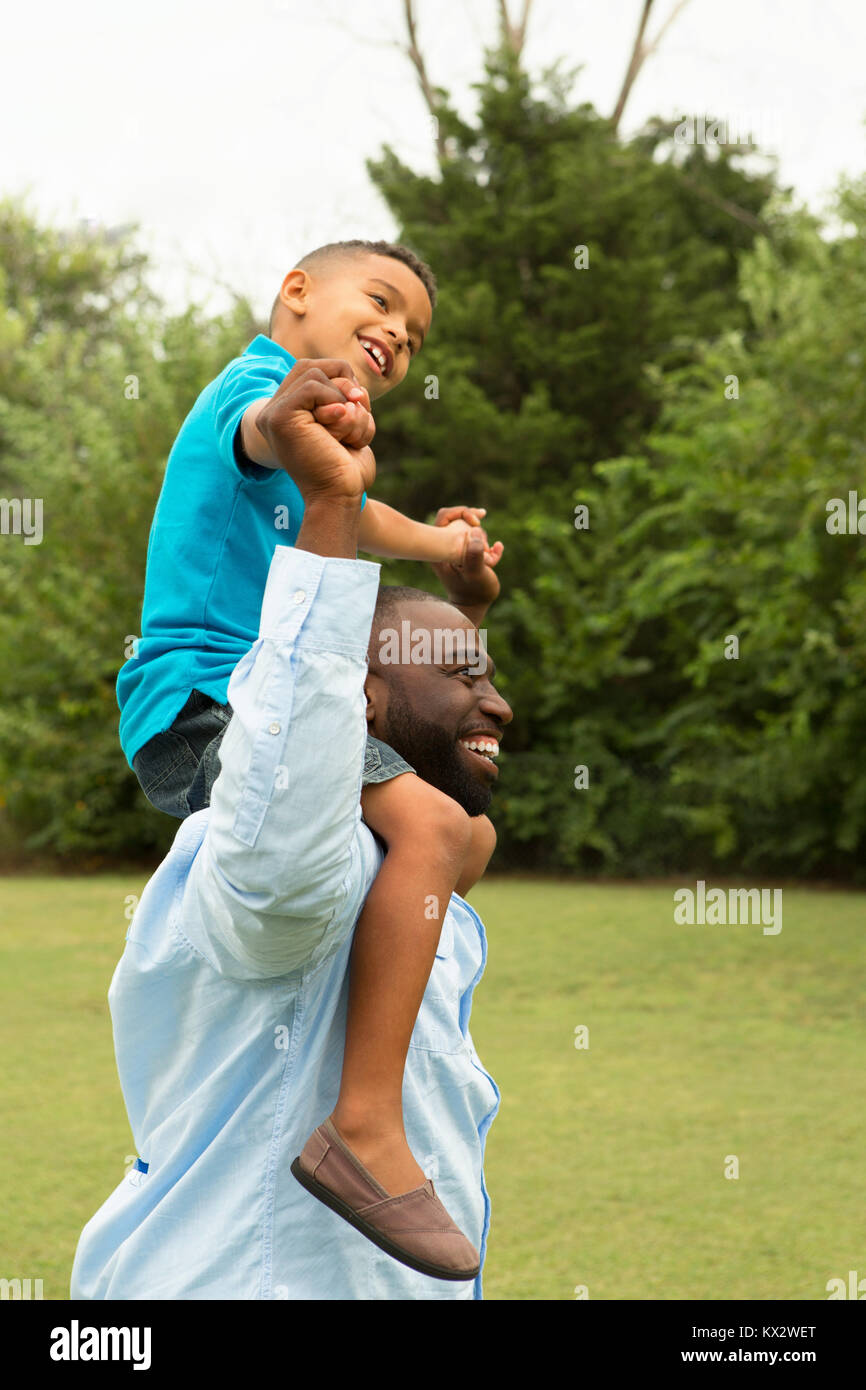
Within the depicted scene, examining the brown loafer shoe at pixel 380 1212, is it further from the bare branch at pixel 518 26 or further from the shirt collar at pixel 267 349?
the bare branch at pixel 518 26

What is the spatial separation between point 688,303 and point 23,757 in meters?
10.3

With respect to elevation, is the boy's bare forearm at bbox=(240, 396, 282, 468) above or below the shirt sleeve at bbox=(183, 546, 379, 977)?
above

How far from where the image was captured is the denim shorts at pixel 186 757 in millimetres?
1741

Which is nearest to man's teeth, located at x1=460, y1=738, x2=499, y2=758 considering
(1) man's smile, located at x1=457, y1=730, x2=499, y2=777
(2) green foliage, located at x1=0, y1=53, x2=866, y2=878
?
(1) man's smile, located at x1=457, y1=730, x2=499, y2=777

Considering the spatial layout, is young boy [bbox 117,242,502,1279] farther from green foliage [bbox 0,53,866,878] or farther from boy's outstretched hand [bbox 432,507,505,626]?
green foliage [bbox 0,53,866,878]

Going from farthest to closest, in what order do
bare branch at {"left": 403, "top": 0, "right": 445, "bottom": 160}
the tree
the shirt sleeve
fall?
bare branch at {"left": 403, "top": 0, "right": 445, "bottom": 160}
the tree
the shirt sleeve

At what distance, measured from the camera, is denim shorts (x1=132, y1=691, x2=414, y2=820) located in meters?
1.74

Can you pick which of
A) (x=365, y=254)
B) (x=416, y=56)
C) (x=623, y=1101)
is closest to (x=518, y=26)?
(x=416, y=56)

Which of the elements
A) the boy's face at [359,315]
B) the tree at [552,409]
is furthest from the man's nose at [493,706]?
the tree at [552,409]

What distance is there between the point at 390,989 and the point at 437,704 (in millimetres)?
413

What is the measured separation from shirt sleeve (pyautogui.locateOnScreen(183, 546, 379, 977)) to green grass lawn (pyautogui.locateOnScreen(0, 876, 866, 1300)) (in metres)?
3.51

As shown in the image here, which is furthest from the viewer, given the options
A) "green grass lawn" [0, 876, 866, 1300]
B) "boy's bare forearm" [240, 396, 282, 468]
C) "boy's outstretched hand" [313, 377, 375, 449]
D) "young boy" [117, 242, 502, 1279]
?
"green grass lawn" [0, 876, 866, 1300]

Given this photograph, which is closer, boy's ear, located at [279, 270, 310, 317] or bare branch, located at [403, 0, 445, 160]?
boy's ear, located at [279, 270, 310, 317]

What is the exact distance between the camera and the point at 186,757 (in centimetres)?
181
